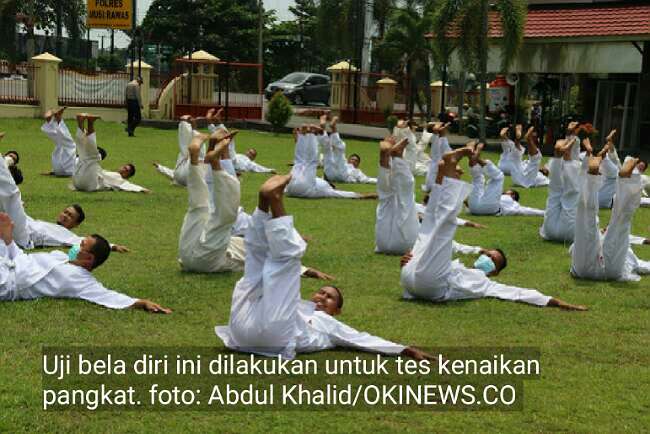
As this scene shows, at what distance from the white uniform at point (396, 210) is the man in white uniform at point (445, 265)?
1881 mm

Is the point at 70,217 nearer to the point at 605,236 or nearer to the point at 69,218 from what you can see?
the point at 69,218

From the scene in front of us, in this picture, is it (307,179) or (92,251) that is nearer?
(92,251)

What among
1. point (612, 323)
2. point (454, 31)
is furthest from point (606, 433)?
point (454, 31)

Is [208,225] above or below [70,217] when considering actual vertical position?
above

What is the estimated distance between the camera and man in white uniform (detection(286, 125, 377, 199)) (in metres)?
15.2

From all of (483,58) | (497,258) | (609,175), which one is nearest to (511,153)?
(609,175)

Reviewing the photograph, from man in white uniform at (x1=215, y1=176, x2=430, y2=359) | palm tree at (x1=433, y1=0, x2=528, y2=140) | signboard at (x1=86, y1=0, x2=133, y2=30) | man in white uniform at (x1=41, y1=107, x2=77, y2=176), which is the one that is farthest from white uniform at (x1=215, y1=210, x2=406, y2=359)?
signboard at (x1=86, y1=0, x2=133, y2=30)

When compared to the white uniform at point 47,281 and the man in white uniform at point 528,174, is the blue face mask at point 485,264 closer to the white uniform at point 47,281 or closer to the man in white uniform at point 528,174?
the white uniform at point 47,281

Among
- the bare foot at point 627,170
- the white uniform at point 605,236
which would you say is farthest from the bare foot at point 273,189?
the bare foot at point 627,170

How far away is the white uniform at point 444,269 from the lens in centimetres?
764

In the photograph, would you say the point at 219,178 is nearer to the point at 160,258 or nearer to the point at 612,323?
the point at 160,258

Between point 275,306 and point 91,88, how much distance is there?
23.0m

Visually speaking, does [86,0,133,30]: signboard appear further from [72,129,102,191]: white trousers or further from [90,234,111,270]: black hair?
[90,234,111,270]: black hair

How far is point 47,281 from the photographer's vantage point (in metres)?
7.37
